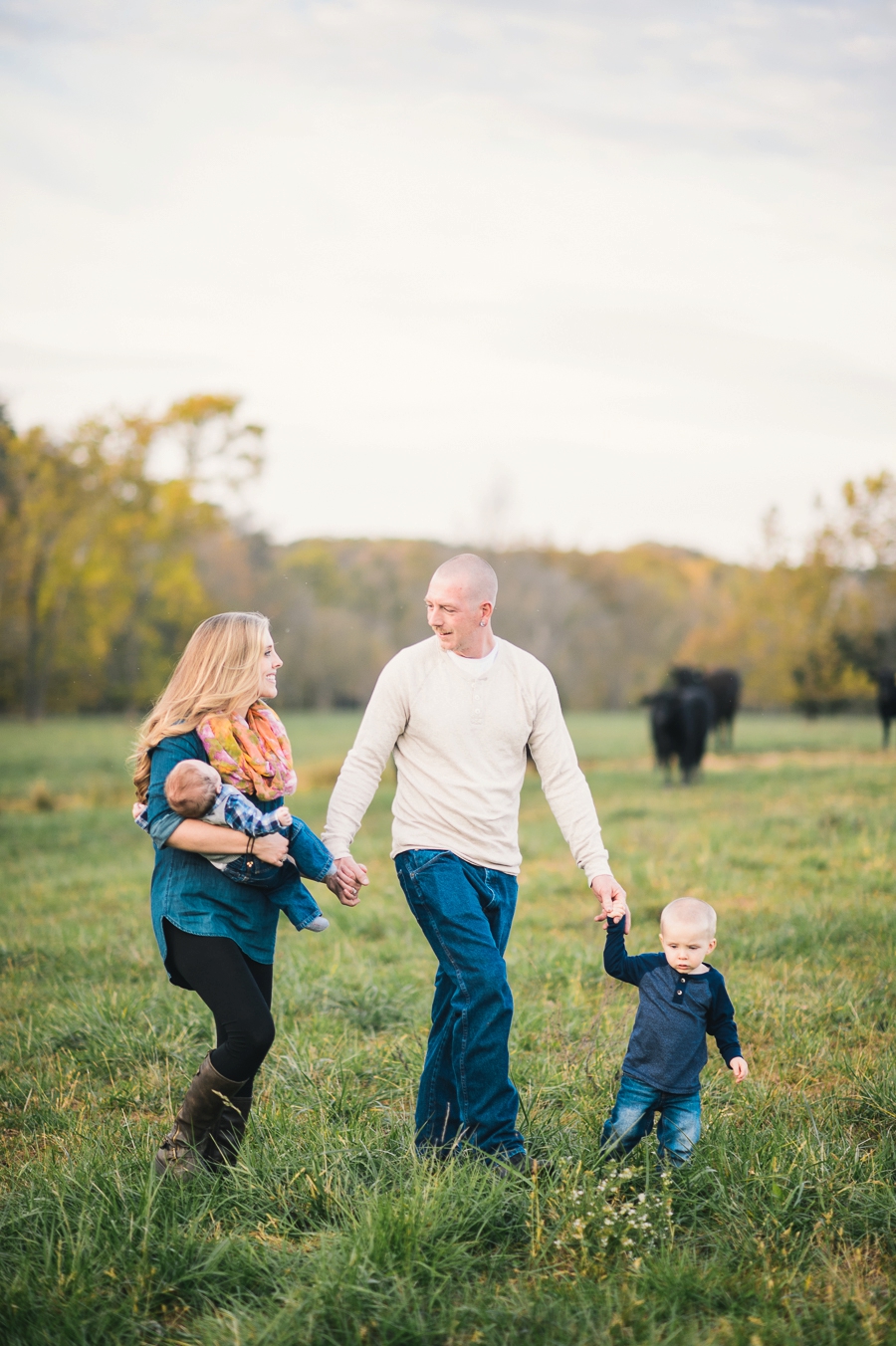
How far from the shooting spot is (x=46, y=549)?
34188mm

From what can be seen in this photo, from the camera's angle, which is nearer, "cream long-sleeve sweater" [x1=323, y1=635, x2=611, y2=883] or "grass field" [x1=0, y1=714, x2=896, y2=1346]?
"grass field" [x1=0, y1=714, x2=896, y2=1346]

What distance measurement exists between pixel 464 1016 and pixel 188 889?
41.1 inches

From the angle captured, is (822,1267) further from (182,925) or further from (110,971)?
(110,971)

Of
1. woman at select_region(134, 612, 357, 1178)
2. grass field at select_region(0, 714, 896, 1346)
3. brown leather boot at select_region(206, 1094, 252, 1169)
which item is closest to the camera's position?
grass field at select_region(0, 714, 896, 1346)

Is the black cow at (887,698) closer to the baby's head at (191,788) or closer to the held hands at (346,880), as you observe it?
the held hands at (346,880)

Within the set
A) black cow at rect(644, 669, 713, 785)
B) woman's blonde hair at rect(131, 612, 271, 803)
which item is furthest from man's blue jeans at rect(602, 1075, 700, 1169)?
black cow at rect(644, 669, 713, 785)

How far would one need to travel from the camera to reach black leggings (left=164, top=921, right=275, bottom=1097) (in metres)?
3.48

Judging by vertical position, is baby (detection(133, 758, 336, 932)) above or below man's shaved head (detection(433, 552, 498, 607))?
below

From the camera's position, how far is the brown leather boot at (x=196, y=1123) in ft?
11.5

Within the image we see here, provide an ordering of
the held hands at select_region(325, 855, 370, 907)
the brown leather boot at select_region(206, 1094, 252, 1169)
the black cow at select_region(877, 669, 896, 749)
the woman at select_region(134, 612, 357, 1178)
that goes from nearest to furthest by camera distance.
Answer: the woman at select_region(134, 612, 357, 1178)
the brown leather boot at select_region(206, 1094, 252, 1169)
the held hands at select_region(325, 855, 370, 907)
the black cow at select_region(877, 669, 896, 749)

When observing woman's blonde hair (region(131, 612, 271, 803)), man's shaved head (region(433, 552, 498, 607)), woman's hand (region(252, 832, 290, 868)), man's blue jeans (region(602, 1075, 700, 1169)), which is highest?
man's shaved head (region(433, 552, 498, 607))

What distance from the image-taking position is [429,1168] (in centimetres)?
347

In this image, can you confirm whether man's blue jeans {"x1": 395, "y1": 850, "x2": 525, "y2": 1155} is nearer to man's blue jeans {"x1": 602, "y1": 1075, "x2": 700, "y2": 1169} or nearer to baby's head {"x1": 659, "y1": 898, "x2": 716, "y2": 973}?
man's blue jeans {"x1": 602, "y1": 1075, "x2": 700, "y2": 1169}

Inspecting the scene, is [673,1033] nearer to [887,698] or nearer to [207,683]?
[207,683]
